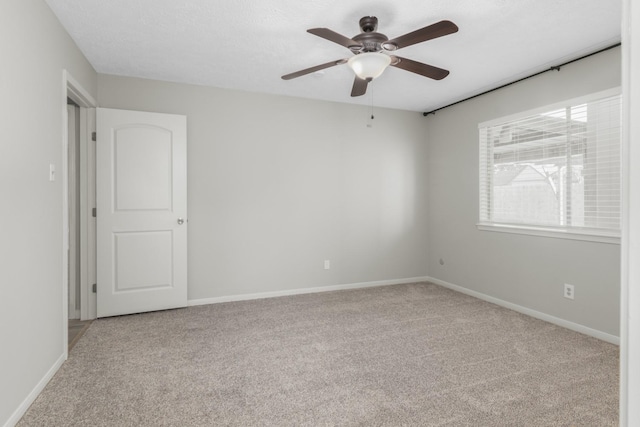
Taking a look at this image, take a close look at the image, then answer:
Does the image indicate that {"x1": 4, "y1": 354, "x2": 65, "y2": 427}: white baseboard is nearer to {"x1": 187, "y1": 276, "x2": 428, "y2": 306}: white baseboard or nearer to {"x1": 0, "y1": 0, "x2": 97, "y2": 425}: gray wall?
{"x1": 0, "y1": 0, "x2": 97, "y2": 425}: gray wall

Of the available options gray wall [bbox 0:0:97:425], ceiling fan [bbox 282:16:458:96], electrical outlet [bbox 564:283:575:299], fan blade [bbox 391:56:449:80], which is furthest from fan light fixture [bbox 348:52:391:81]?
electrical outlet [bbox 564:283:575:299]

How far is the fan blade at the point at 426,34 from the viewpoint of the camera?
2061 mm

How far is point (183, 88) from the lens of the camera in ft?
13.0

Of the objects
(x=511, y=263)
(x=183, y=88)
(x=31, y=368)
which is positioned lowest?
(x=31, y=368)

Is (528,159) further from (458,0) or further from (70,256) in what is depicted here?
(70,256)

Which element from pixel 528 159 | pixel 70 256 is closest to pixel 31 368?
pixel 70 256

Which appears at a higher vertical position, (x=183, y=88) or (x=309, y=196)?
(x=183, y=88)

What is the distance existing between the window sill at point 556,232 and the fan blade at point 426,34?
2.25 meters

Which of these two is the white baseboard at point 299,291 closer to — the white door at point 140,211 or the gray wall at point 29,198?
the white door at point 140,211

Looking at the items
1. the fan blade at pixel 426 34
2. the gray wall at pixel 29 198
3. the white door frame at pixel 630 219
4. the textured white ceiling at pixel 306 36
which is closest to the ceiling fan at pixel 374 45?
the fan blade at pixel 426 34

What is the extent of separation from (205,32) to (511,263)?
3.68 m

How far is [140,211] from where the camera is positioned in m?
3.71

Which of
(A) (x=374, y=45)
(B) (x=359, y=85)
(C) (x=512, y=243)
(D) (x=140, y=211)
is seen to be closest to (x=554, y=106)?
(C) (x=512, y=243)

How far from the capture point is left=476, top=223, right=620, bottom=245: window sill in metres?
3.06
